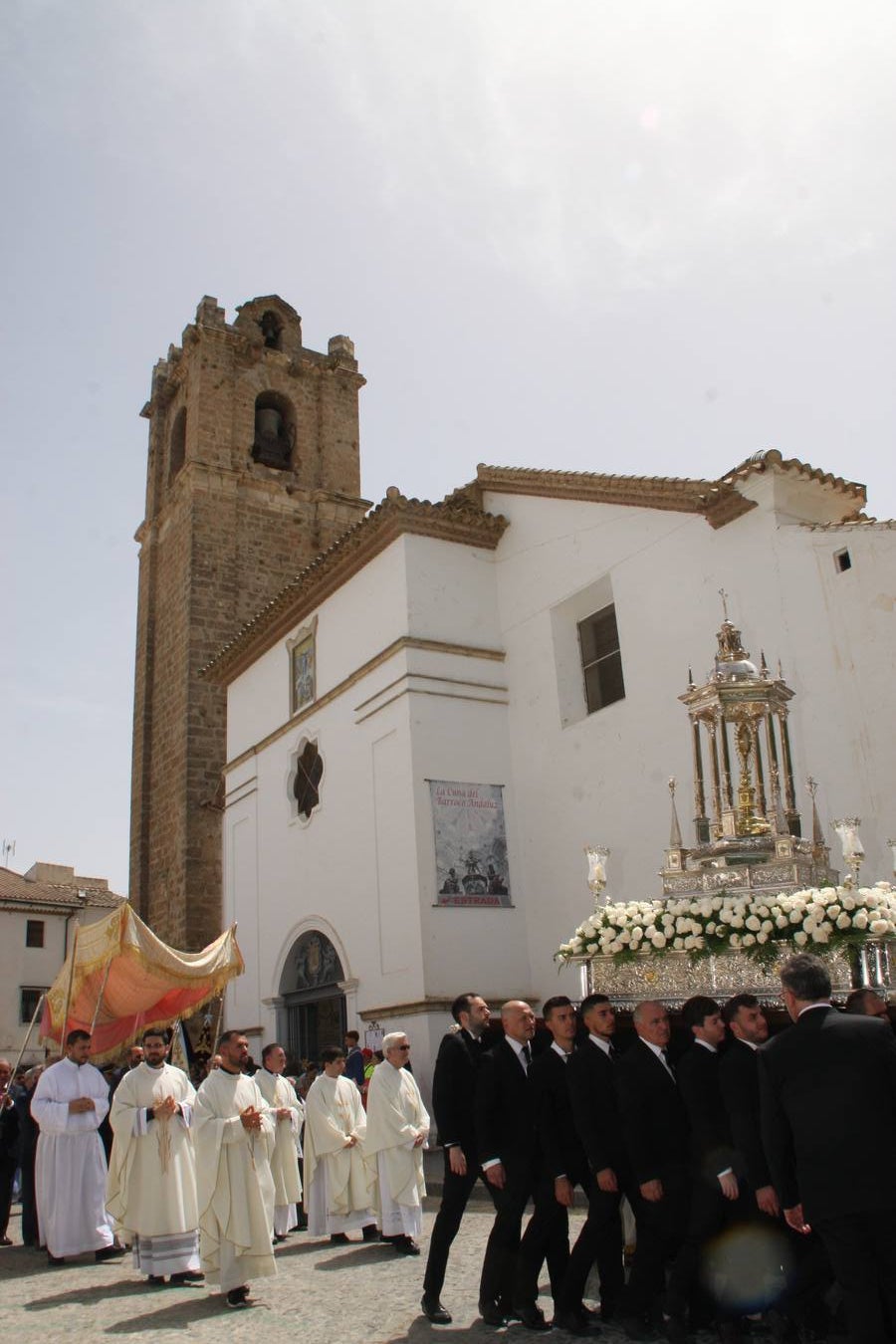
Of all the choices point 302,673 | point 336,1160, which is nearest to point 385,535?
point 302,673

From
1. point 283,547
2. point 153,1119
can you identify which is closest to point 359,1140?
point 153,1119

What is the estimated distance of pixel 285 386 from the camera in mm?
28812

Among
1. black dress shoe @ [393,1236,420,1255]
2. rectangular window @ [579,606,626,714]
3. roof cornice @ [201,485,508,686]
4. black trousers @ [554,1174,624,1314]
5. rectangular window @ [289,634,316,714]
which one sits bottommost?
black dress shoe @ [393,1236,420,1255]

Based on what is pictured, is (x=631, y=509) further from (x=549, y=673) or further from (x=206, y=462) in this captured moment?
(x=206, y=462)

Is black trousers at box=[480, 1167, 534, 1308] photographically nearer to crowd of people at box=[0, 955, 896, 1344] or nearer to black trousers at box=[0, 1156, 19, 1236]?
crowd of people at box=[0, 955, 896, 1344]

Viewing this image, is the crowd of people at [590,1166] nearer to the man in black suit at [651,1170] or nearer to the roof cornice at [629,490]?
the man in black suit at [651,1170]

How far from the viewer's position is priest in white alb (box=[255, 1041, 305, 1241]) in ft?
30.8

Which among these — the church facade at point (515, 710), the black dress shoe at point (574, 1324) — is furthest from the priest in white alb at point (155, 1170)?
the church facade at point (515, 710)

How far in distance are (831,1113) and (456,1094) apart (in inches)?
109

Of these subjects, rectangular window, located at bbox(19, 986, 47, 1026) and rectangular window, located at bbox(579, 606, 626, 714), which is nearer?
rectangular window, located at bbox(579, 606, 626, 714)

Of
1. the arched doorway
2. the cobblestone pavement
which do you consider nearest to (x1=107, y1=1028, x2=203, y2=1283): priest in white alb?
the cobblestone pavement

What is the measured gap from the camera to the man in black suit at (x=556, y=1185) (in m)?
5.74

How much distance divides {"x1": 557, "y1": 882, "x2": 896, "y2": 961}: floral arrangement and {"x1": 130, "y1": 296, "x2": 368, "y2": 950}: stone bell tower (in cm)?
1565

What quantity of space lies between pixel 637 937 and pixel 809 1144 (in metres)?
4.06
